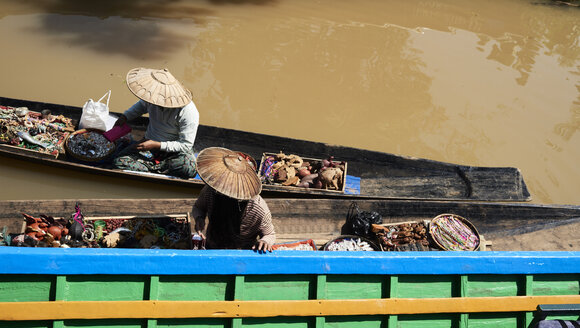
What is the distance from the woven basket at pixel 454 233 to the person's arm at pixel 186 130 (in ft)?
8.97

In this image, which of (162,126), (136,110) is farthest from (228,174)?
(136,110)

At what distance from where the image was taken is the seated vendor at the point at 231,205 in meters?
3.59

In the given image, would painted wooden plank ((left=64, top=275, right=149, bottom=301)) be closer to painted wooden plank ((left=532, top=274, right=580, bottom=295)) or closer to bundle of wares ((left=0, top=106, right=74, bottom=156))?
painted wooden plank ((left=532, top=274, right=580, bottom=295))

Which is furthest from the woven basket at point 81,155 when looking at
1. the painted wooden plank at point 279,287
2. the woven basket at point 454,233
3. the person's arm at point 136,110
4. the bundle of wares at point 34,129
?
the woven basket at point 454,233

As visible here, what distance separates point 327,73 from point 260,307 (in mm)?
6899

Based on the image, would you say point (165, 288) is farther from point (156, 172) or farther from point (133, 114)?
point (133, 114)

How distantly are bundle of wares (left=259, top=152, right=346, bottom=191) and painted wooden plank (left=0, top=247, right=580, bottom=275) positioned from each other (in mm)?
2500

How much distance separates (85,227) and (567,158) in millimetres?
7359

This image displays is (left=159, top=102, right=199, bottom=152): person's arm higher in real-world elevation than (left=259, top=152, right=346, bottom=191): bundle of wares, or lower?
higher

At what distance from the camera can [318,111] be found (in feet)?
28.0

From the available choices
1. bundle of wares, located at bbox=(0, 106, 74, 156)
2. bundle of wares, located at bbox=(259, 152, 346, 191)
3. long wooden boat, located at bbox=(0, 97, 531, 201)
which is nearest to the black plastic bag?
long wooden boat, located at bbox=(0, 97, 531, 201)

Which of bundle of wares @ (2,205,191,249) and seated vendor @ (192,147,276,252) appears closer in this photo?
seated vendor @ (192,147,276,252)

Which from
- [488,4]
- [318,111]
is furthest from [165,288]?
[488,4]

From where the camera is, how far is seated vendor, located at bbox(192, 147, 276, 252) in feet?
11.8
